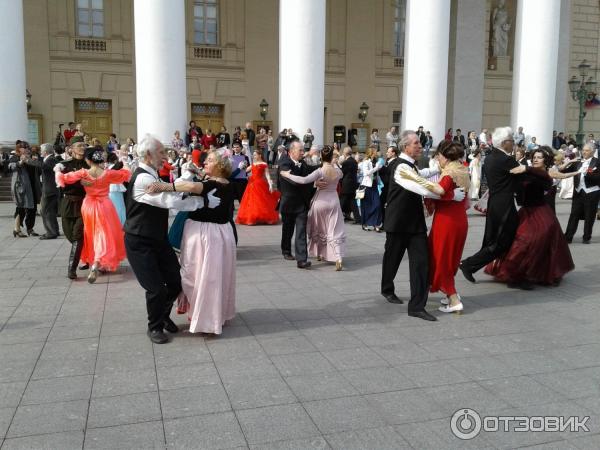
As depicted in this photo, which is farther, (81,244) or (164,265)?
(81,244)

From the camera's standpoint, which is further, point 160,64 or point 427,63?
point 427,63

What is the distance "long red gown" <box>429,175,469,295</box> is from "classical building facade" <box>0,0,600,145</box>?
1257 cm

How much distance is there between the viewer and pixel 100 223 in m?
7.82

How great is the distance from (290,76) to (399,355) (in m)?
14.3

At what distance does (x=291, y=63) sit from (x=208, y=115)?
9355mm

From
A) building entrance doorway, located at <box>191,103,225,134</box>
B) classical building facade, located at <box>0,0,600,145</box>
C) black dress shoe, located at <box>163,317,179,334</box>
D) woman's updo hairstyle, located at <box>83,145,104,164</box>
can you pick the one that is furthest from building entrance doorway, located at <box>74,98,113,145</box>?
black dress shoe, located at <box>163,317,179,334</box>

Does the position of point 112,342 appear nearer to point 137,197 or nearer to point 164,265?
point 164,265

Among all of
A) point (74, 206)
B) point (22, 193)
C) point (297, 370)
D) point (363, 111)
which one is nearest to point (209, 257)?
point (297, 370)

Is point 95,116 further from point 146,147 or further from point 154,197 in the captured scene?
point 154,197

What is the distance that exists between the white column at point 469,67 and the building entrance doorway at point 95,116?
15.9m

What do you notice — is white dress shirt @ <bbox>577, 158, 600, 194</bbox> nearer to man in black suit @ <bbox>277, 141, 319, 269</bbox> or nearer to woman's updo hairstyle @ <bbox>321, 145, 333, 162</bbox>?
woman's updo hairstyle @ <bbox>321, 145, 333, 162</bbox>

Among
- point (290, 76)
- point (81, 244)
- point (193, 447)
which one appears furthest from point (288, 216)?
point (290, 76)

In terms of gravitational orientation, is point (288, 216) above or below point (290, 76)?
below

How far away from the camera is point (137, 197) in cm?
489
